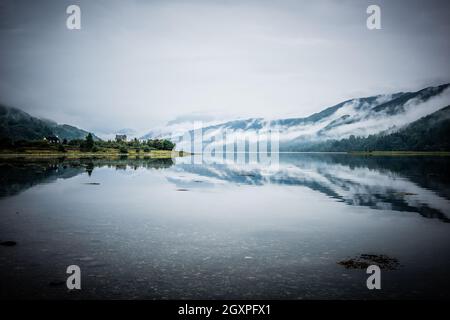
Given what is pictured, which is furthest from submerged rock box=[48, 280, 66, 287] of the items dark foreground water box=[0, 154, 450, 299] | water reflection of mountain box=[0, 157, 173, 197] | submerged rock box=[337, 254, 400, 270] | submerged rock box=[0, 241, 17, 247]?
water reflection of mountain box=[0, 157, 173, 197]

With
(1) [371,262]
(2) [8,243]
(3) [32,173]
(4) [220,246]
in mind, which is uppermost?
(3) [32,173]

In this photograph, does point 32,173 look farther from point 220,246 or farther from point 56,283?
point 56,283

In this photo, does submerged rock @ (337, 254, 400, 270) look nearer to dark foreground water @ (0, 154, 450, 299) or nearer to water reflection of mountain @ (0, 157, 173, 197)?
dark foreground water @ (0, 154, 450, 299)

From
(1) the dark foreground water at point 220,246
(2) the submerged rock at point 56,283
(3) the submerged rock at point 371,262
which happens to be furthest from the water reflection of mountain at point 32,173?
(3) the submerged rock at point 371,262

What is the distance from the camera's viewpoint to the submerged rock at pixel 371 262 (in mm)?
21984

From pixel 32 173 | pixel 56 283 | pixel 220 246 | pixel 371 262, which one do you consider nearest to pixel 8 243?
pixel 56 283

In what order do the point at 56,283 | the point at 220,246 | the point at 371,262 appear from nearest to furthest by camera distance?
the point at 56,283 < the point at 371,262 < the point at 220,246

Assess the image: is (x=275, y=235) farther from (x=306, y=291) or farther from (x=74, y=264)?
(x=74, y=264)

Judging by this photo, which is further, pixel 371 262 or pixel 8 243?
pixel 8 243

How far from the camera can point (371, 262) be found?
75.3 ft

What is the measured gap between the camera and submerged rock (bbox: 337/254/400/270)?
22.0 m
